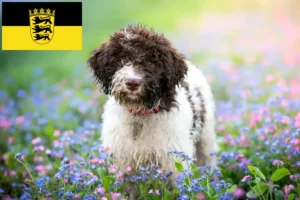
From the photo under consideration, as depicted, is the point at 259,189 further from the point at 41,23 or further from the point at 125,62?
the point at 41,23

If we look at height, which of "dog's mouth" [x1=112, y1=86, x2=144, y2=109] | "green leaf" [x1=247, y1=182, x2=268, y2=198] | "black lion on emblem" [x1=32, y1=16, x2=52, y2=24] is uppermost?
"black lion on emblem" [x1=32, y1=16, x2=52, y2=24]

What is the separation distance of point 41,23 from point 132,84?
1.44 m

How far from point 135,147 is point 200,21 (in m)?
3.87

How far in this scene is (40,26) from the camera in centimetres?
478

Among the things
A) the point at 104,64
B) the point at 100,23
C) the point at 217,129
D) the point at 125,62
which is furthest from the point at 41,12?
the point at 217,129

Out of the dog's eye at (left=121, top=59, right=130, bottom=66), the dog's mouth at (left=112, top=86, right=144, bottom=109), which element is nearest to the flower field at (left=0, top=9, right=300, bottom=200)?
the dog's mouth at (left=112, top=86, right=144, bottom=109)

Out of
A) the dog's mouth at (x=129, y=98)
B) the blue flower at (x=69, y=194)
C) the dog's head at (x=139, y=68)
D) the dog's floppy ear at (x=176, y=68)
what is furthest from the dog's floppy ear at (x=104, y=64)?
the blue flower at (x=69, y=194)

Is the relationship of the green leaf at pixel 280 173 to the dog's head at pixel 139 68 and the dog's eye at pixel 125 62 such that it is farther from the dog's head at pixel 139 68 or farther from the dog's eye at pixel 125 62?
the dog's eye at pixel 125 62

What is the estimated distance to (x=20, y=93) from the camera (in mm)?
7285

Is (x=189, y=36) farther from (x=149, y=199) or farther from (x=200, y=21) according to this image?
(x=149, y=199)

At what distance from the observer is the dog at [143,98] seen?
3949mm

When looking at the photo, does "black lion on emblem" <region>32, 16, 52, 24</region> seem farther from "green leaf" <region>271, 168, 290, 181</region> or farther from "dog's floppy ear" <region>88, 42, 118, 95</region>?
"green leaf" <region>271, 168, 290, 181</region>

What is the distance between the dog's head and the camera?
12.7 ft

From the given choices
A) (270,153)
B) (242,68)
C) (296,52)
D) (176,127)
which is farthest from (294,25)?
(176,127)
